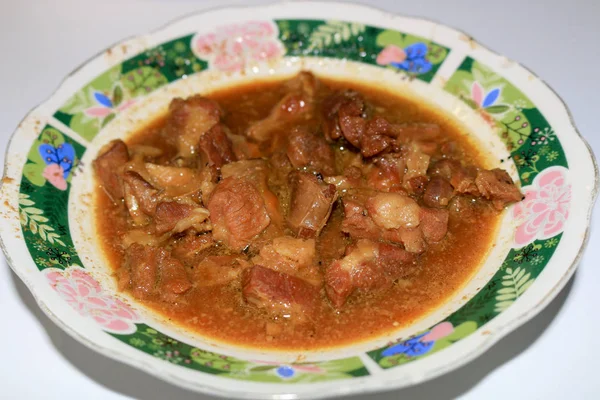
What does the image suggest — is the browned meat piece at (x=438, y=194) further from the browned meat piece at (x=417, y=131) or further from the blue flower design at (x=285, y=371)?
the blue flower design at (x=285, y=371)

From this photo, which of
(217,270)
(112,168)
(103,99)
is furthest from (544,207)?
(103,99)

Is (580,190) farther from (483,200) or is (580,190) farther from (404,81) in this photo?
(404,81)

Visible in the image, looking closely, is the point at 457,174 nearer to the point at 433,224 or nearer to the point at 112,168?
the point at 433,224

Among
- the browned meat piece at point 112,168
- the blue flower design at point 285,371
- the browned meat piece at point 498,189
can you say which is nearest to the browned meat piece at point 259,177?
the browned meat piece at point 112,168

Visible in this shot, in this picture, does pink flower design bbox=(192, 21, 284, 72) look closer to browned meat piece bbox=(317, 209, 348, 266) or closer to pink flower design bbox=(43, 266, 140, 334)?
browned meat piece bbox=(317, 209, 348, 266)

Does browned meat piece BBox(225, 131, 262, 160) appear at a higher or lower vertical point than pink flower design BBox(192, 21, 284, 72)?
lower

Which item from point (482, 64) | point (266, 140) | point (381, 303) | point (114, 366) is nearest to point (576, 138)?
point (482, 64)

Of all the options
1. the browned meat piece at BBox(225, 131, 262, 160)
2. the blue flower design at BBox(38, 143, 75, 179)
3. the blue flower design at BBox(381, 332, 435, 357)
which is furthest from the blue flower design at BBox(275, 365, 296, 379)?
the blue flower design at BBox(38, 143, 75, 179)
